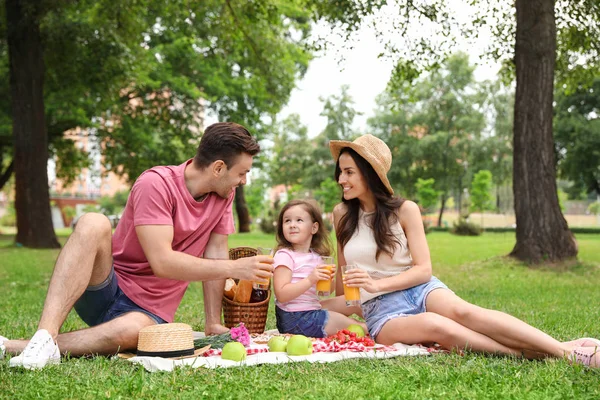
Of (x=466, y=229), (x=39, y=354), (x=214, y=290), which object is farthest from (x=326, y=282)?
(x=466, y=229)

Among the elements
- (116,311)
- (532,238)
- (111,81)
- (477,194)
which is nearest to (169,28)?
(111,81)

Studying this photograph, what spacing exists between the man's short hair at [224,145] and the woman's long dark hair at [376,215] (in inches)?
34.5

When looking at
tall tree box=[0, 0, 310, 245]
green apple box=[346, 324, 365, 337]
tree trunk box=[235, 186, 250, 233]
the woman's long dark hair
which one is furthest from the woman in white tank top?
tree trunk box=[235, 186, 250, 233]

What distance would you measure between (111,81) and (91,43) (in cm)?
127

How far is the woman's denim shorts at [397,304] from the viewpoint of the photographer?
14.3 feet

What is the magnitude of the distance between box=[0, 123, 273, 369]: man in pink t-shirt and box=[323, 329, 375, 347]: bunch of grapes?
2.31ft

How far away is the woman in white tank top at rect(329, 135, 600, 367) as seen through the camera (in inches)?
153

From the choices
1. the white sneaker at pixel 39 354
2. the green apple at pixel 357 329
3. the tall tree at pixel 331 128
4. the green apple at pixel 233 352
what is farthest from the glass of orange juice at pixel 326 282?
the tall tree at pixel 331 128

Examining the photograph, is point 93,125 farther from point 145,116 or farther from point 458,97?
point 458,97

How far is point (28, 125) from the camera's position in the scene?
635 inches

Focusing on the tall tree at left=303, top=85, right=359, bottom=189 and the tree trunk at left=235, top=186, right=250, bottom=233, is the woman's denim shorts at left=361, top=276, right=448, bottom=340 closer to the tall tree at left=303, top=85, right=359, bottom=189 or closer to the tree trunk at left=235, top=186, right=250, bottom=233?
the tree trunk at left=235, top=186, right=250, bottom=233

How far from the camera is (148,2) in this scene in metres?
15.4

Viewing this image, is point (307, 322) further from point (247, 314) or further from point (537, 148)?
point (537, 148)

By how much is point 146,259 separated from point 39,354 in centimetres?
89
